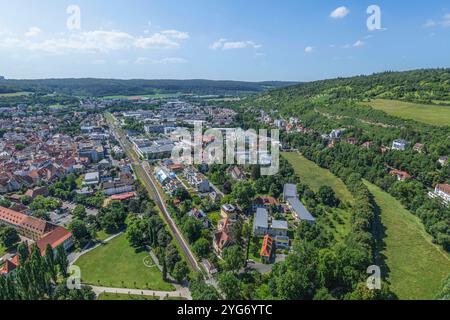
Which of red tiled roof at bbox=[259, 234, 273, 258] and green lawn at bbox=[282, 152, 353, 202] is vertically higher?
green lawn at bbox=[282, 152, 353, 202]

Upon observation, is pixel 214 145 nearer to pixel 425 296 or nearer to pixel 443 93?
pixel 425 296

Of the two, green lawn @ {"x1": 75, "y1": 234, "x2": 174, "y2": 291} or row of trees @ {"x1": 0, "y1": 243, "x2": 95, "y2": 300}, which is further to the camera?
green lawn @ {"x1": 75, "y1": 234, "x2": 174, "y2": 291}

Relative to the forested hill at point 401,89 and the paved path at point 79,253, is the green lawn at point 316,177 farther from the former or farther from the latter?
the forested hill at point 401,89

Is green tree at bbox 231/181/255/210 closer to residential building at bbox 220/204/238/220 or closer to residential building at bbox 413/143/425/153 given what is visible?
residential building at bbox 220/204/238/220

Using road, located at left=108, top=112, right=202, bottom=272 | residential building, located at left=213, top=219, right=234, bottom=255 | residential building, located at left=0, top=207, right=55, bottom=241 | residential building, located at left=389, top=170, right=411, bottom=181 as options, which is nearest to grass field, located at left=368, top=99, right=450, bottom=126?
residential building, located at left=389, top=170, right=411, bottom=181

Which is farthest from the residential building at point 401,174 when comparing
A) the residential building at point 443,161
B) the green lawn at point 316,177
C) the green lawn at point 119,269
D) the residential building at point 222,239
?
the green lawn at point 119,269

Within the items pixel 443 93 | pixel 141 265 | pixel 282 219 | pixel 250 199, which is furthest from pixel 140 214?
pixel 443 93
